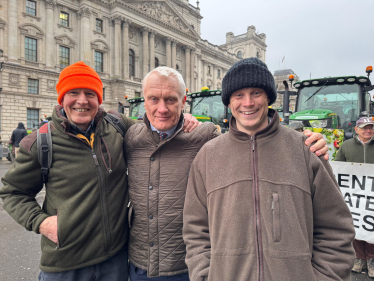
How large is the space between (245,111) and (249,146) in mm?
223

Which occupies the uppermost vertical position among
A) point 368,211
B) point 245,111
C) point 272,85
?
point 272,85

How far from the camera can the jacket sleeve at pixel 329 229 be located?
4.39ft

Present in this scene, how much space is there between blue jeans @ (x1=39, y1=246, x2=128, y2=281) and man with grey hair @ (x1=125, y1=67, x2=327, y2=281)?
0.26 feet

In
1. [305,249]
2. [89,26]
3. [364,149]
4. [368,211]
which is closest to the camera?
[305,249]

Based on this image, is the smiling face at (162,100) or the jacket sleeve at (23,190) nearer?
the jacket sleeve at (23,190)

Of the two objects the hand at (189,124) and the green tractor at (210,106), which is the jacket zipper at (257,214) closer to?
the hand at (189,124)

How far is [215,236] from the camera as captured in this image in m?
1.48

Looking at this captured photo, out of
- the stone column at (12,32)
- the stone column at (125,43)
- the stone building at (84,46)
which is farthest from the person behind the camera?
the stone column at (125,43)

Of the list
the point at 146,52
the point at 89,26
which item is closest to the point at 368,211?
the point at 89,26

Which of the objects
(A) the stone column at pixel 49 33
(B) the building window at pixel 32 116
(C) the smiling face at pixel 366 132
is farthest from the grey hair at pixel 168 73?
(A) the stone column at pixel 49 33

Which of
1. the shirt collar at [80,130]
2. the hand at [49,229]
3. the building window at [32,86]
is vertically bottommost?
the hand at [49,229]

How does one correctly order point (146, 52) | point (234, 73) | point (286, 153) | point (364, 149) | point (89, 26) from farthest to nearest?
1. point (146, 52)
2. point (89, 26)
3. point (364, 149)
4. point (234, 73)
5. point (286, 153)

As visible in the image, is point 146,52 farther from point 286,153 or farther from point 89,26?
point 286,153

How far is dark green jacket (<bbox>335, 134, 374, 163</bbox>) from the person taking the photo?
160 inches
